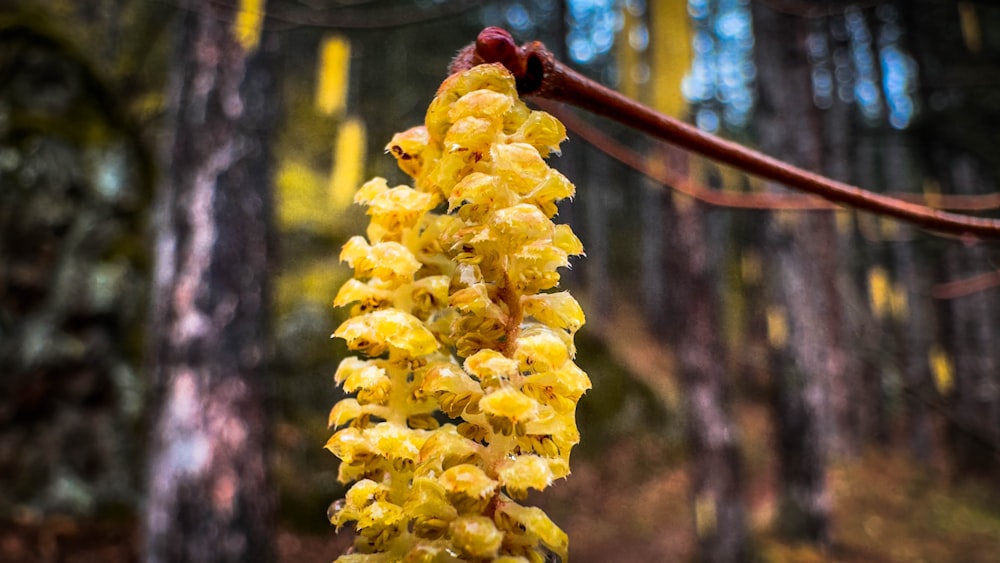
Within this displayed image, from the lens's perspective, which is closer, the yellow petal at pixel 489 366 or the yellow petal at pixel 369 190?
the yellow petal at pixel 489 366

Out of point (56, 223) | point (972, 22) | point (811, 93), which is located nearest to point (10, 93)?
point (56, 223)

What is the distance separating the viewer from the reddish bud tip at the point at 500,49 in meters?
0.52

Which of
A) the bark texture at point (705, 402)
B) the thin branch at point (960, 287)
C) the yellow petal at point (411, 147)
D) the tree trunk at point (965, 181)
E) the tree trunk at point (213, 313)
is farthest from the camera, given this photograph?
the tree trunk at point (965, 181)

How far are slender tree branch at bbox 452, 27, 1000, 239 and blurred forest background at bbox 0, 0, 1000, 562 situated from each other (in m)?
0.44

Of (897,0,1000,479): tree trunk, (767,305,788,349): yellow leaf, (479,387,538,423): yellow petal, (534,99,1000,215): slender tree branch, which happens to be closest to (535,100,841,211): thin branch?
(534,99,1000,215): slender tree branch

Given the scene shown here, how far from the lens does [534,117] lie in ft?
1.72

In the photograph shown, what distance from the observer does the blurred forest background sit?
344 cm

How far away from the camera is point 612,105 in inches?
21.5

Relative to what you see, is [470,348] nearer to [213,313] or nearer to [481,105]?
[481,105]

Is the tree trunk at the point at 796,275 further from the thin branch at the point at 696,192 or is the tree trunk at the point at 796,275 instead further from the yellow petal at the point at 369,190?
the yellow petal at the point at 369,190

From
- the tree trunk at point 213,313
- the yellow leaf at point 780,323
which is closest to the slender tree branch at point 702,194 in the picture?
the tree trunk at point 213,313

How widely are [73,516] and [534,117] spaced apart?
20.5 ft

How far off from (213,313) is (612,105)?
3.31 m

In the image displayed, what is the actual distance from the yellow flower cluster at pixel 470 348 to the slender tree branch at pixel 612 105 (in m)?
0.02
